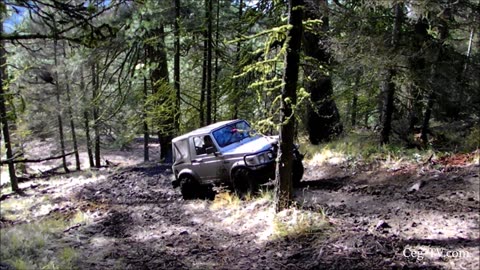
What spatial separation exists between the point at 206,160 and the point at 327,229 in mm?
4592

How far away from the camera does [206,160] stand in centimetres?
1010

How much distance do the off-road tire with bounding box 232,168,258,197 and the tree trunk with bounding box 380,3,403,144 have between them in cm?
462

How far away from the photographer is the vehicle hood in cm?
909

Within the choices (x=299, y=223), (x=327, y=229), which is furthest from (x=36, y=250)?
(x=327, y=229)

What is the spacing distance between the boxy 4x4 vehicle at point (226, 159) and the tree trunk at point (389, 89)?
320 centimetres

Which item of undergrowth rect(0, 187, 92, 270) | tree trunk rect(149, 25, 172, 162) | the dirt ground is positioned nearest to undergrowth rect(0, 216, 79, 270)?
undergrowth rect(0, 187, 92, 270)

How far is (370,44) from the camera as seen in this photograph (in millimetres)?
9758

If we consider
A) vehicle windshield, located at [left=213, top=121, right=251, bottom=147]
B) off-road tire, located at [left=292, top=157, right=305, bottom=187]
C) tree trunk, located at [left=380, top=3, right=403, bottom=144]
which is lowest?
off-road tire, located at [left=292, top=157, right=305, bottom=187]

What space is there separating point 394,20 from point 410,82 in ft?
5.93

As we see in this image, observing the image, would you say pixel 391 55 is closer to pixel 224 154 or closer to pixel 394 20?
pixel 394 20

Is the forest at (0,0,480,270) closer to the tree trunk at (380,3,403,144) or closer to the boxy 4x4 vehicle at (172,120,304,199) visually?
the tree trunk at (380,3,403,144)

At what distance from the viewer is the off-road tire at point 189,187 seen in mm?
10688

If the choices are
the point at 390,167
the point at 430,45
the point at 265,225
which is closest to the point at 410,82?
the point at 430,45

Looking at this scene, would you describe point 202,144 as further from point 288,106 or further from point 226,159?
point 288,106
